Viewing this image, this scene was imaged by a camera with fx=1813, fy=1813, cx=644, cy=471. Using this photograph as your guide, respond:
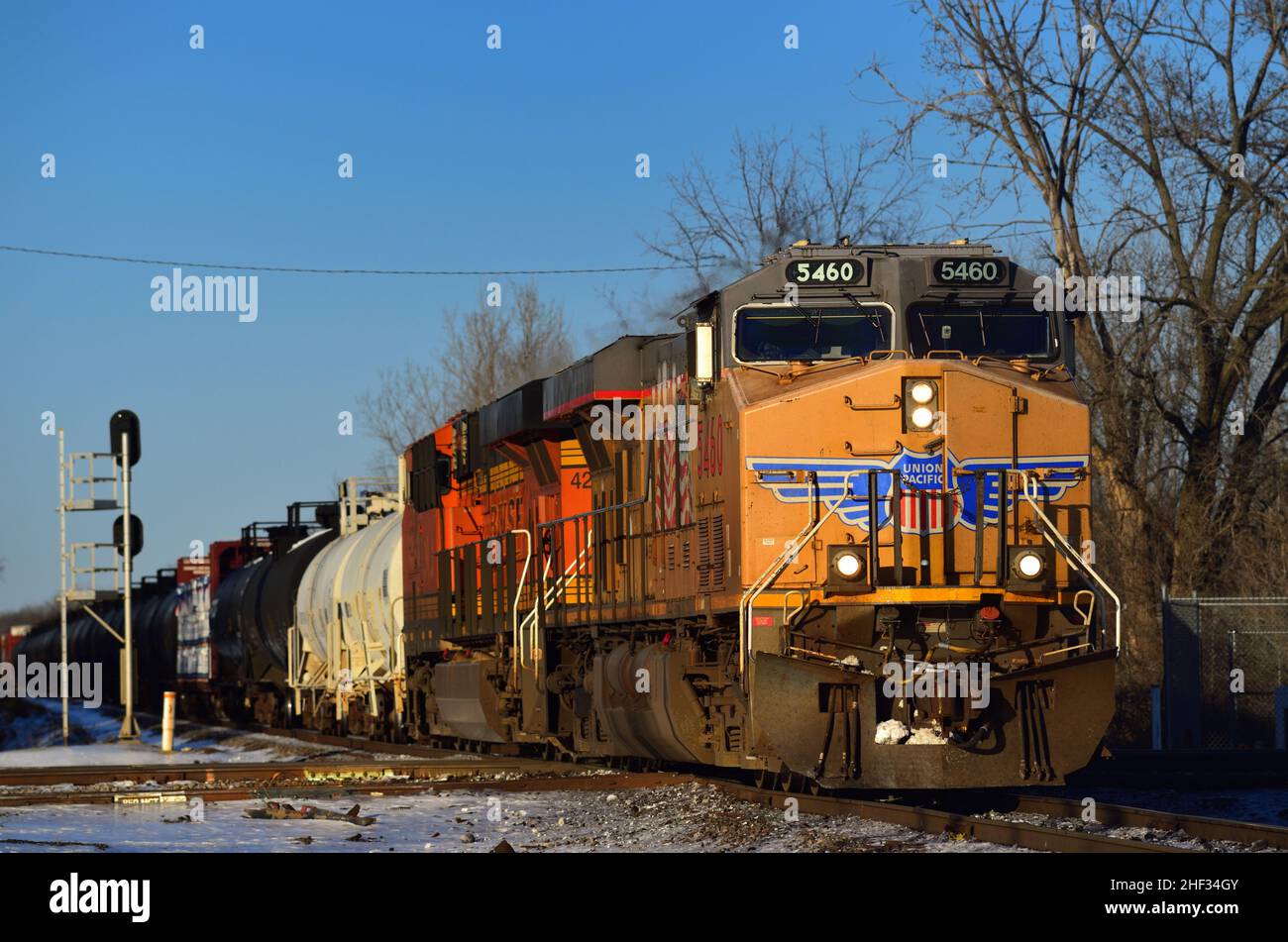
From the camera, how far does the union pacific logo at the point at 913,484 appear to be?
42.3 ft

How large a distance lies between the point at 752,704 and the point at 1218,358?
57.2 ft

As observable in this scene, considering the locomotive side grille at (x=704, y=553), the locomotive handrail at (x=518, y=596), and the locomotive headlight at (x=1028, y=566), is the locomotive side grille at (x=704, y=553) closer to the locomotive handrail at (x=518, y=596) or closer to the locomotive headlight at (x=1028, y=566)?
the locomotive headlight at (x=1028, y=566)

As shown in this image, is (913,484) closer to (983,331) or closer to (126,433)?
(983,331)

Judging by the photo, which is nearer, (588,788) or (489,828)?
(489,828)

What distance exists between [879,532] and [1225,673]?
1197cm

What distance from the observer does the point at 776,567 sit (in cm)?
1288

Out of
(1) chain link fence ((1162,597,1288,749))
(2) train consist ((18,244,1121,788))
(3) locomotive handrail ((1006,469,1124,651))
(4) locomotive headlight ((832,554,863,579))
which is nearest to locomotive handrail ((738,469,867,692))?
(2) train consist ((18,244,1121,788))

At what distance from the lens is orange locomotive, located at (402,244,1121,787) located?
12.6 meters

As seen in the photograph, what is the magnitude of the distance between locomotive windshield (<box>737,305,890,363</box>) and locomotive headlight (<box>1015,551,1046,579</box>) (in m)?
1.92

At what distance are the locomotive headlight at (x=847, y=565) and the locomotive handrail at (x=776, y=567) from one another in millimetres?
323

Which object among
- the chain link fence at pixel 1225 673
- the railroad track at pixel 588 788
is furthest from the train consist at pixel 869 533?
the chain link fence at pixel 1225 673
